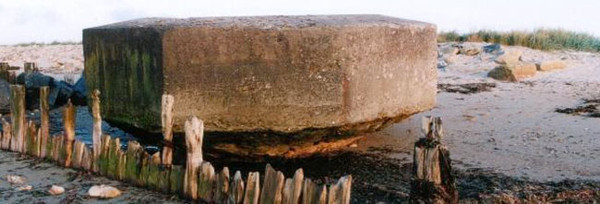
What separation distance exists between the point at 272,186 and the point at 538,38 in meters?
17.6

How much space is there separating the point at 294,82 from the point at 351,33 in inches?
23.4

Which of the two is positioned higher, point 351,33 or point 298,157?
point 351,33

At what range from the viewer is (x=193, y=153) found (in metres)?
4.65

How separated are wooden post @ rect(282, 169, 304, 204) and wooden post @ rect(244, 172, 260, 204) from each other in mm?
241

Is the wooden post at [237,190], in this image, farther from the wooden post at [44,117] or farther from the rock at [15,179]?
the wooden post at [44,117]

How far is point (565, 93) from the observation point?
11.8m

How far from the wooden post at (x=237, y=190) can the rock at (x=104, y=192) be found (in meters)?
1.04

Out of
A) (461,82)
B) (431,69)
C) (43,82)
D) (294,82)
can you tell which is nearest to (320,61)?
(294,82)

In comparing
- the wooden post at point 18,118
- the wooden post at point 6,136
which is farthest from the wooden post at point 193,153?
the wooden post at point 6,136

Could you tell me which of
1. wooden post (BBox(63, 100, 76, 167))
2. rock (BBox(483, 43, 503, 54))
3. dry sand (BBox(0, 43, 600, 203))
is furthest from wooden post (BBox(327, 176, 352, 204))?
rock (BBox(483, 43, 503, 54))

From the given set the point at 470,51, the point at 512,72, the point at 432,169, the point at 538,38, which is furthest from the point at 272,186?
the point at 538,38

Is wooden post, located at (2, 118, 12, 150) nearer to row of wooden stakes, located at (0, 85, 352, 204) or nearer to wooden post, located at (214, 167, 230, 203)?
row of wooden stakes, located at (0, 85, 352, 204)

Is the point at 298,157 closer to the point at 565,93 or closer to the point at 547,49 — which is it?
the point at 565,93

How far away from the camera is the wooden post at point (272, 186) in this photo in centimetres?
410
